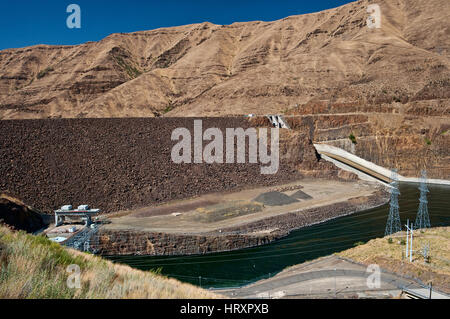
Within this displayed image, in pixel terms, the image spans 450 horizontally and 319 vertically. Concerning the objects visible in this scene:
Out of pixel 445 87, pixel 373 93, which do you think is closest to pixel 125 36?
pixel 373 93

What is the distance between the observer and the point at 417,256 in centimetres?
1906

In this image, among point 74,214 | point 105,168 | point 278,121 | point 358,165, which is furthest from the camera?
point 278,121

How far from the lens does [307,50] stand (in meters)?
121

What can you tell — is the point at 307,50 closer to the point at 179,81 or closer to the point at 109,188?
the point at 179,81

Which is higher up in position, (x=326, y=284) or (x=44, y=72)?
(x=44, y=72)

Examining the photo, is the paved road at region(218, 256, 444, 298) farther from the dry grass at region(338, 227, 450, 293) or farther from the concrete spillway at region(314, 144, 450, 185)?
the concrete spillway at region(314, 144, 450, 185)

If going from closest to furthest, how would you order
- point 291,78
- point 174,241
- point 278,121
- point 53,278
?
point 53,278 → point 174,241 → point 278,121 → point 291,78

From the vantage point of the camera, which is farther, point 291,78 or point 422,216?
point 291,78

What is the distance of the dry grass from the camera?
16828mm

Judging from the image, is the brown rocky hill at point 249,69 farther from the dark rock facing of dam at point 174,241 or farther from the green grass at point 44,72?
the dark rock facing of dam at point 174,241

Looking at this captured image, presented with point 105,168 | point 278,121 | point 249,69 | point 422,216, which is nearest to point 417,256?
point 422,216

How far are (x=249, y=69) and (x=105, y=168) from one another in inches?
3191

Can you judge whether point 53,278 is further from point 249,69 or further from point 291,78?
point 249,69

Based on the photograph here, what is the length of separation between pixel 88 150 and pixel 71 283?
35585mm
